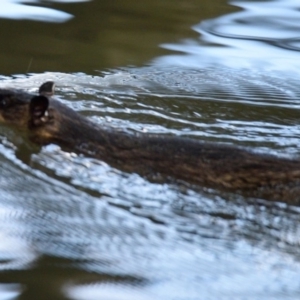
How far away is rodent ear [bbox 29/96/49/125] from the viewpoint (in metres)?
4.02

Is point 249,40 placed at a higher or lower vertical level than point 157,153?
higher

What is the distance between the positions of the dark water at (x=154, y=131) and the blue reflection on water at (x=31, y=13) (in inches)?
0.6

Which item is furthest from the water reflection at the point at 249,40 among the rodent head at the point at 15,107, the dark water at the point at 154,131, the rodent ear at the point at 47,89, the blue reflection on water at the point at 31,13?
the rodent head at the point at 15,107

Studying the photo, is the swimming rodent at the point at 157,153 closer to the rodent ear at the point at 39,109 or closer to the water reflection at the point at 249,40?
the rodent ear at the point at 39,109

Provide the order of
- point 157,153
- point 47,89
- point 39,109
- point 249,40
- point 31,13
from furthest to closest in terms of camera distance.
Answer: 1. point 31,13
2. point 249,40
3. point 47,89
4. point 39,109
5. point 157,153

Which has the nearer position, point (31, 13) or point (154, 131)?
point (154, 131)

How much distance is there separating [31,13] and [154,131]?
238 cm

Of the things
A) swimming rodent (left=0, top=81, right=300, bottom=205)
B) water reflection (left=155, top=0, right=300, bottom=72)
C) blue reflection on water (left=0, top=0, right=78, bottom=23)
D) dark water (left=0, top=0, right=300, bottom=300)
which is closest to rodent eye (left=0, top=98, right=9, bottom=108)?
swimming rodent (left=0, top=81, right=300, bottom=205)

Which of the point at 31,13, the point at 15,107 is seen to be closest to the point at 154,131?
the point at 15,107

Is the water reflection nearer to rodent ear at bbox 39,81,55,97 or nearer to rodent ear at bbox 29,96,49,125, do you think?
rodent ear at bbox 39,81,55,97

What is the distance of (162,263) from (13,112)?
155 centimetres

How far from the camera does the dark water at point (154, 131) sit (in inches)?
112

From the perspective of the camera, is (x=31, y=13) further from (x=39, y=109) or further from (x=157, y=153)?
(x=157, y=153)

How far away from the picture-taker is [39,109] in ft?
13.3
